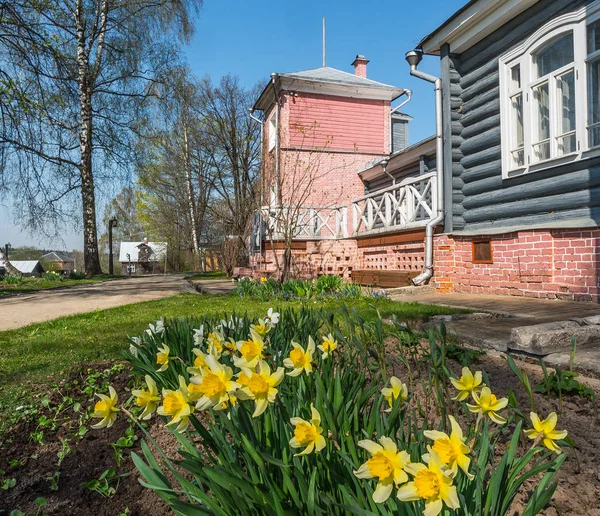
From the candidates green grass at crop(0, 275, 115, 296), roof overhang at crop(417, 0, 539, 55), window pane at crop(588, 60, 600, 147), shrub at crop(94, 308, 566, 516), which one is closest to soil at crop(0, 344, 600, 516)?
shrub at crop(94, 308, 566, 516)

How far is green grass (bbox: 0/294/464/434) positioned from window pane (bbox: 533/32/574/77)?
367 cm

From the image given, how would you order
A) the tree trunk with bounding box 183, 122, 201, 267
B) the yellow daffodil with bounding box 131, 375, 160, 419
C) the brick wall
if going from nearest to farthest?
the yellow daffodil with bounding box 131, 375, 160, 419 < the brick wall < the tree trunk with bounding box 183, 122, 201, 267

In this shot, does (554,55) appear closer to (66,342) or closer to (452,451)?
(66,342)

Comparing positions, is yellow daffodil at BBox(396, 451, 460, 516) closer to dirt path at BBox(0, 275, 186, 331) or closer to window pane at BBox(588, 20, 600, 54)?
dirt path at BBox(0, 275, 186, 331)

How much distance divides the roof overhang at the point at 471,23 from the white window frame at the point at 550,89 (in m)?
0.52

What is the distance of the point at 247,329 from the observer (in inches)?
89.5

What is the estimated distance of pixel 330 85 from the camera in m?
14.8

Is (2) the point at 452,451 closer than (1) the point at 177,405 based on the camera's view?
Yes

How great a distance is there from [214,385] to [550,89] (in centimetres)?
655

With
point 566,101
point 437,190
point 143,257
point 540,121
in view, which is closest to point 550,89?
point 566,101

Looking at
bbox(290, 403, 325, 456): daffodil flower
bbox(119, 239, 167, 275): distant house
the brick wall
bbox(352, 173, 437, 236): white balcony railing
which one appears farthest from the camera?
bbox(119, 239, 167, 275): distant house

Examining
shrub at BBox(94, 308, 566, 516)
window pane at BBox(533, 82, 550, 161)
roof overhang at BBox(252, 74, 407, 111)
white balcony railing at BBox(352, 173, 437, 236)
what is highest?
roof overhang at BBox(252, 74, 407, 111)

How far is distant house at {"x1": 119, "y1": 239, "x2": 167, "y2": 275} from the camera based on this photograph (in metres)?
Answer: 38.1

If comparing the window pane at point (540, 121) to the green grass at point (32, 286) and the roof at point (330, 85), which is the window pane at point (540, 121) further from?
the green grass at point (32, 286)
